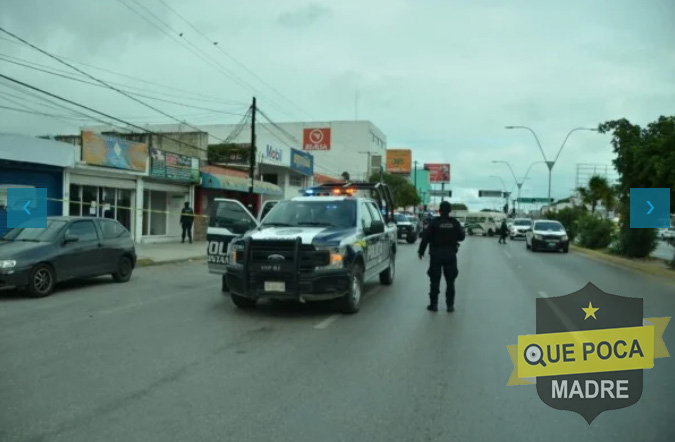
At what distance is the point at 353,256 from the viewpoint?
9281 millimetres

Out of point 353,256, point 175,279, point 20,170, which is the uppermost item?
point 20,170

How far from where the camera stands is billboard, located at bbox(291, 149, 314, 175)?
4346cm

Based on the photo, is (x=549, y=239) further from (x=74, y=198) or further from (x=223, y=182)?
(x=74, y=198)

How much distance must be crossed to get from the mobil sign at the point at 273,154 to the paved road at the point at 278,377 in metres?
29.7

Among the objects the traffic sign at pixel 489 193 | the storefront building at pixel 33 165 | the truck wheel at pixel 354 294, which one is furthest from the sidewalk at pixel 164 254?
the traffic sign at pixel 489 193

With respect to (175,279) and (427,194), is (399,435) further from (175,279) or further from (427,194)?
(427,194)

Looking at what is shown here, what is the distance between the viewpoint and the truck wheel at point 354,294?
9.20 metres

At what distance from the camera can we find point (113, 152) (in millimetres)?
22281

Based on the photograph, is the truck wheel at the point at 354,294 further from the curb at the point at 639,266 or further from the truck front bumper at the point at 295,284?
the curb at the point at 639,266

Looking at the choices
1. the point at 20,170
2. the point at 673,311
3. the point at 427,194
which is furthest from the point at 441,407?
the point at 427,194

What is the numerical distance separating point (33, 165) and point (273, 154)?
22.6 meters

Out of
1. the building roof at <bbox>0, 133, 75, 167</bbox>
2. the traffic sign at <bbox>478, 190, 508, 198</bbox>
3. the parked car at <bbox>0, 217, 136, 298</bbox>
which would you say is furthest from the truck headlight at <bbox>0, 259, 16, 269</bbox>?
the traffic sign at <bbox>478, 190, 508, 198</bbox>

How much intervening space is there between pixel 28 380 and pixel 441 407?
394 centimetres

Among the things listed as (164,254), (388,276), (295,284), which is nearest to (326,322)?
(295,284)
